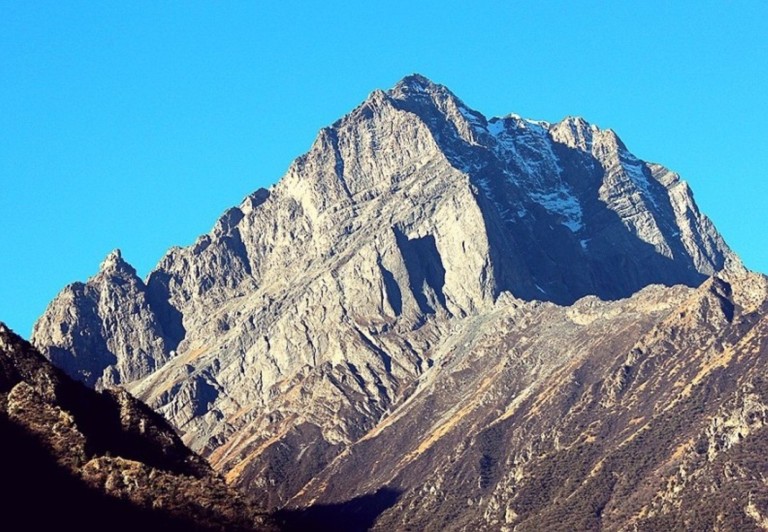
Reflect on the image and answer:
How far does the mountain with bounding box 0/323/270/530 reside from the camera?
88.6 meters

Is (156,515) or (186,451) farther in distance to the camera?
(186,451)

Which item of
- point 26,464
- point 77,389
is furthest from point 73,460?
point 77,389

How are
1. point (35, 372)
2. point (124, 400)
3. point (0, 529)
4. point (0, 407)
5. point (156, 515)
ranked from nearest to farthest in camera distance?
point (0, 529), point (156, 515), point (0, 407), point (35, 372), point (124, 400)

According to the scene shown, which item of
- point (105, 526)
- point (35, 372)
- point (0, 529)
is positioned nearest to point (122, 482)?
point (105, 526)

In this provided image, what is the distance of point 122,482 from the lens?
90.2m

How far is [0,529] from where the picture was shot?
83188 millimetres

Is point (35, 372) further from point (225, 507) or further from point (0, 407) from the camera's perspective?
point (225, 507)

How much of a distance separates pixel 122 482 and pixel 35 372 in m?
17.9

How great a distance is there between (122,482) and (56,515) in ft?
14.7

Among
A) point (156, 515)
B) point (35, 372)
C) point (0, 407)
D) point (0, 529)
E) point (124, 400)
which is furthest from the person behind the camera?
point (124, 400)

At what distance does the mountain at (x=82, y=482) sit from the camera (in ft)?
291

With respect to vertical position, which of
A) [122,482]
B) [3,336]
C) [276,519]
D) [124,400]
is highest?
[3,336]

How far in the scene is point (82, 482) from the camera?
90125mm

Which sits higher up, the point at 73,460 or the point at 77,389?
the point at 77,389
